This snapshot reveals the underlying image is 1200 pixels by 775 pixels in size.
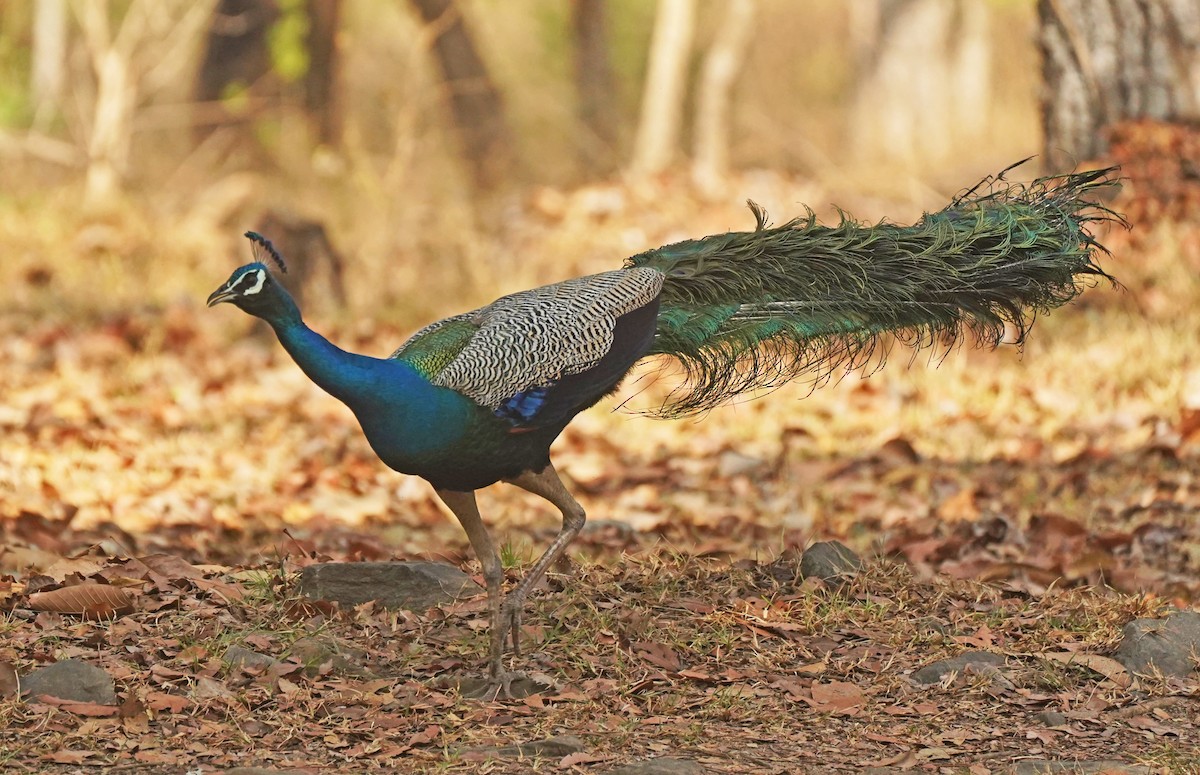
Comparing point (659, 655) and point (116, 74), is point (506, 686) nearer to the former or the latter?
point (659, 655)

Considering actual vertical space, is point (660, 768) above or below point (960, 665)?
below

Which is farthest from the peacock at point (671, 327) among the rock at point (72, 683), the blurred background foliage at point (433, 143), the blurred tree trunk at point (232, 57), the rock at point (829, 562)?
the blurred tree trunk at point (232, 57)

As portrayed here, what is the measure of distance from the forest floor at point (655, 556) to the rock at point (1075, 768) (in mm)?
93

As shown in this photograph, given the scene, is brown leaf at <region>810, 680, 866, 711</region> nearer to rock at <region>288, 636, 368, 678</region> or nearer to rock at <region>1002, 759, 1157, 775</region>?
rock at <region>1002, 759, 1157, 775</region>

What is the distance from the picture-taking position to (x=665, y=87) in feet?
51.3

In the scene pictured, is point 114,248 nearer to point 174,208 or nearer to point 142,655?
point 174,208

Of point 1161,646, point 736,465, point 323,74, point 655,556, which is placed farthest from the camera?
point 323,74

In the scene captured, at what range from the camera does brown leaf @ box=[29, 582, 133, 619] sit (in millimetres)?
4531

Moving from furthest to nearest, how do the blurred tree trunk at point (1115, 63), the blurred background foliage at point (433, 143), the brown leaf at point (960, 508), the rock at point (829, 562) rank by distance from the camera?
the blurred background foliage at point (433, 143)
the blurred tree trunk at point (1115, 63)
the brown leaf at point (960, 508)
the rock at point (829, 562)

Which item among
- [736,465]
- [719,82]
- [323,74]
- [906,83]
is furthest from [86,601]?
[906,83]

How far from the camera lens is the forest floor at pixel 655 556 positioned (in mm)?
3934

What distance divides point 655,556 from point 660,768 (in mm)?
1645

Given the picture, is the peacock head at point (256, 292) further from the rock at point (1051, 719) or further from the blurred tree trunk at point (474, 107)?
the blurred tree trunk at point (474, 107)

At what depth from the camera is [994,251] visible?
4.92 m
